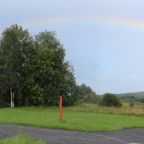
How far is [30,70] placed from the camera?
7050 centimetres

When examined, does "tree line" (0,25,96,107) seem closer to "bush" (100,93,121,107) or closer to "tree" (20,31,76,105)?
"tree" (20,31,76,105)

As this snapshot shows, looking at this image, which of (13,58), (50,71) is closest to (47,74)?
(50,71)

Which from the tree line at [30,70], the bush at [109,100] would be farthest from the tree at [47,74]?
the bush at [109,100]

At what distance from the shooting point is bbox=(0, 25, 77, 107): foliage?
69812 mm

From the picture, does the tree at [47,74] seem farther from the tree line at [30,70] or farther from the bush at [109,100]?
the bush at [109,100]

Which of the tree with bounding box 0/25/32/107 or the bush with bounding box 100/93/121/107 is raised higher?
the tree with bounding box 0/25/32/107

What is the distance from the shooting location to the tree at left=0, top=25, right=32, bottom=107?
69.6 meters

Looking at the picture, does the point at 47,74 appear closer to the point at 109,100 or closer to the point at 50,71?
the point at 50,71

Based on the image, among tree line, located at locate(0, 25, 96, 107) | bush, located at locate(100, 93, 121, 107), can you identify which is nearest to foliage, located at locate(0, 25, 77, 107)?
tree line, located at locate(0, 25, 96, 107)

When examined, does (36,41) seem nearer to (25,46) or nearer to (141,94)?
(25,46)

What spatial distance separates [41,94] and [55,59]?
610 centimetres

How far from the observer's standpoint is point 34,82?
7050 cm

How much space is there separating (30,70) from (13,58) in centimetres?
306

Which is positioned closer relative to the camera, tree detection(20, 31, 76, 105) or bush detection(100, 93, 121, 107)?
tree detection(20, 31, 76, 105)
